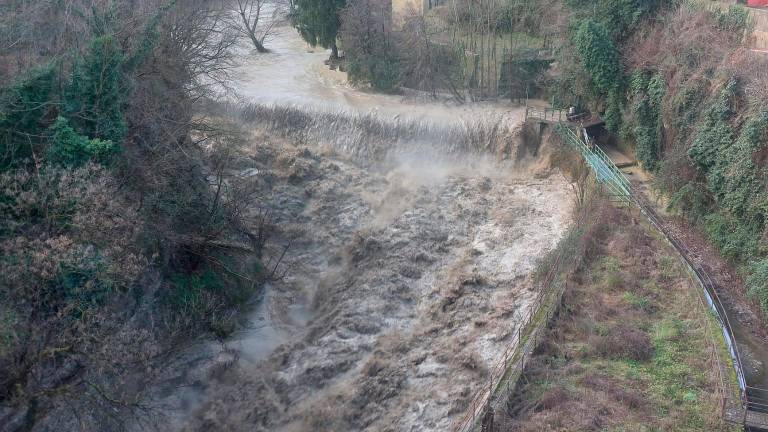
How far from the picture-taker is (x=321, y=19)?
4216 centimetres

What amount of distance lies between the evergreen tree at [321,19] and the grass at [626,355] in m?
24.5

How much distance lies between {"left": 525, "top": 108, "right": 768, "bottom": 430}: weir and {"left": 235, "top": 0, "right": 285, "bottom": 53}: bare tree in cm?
2230

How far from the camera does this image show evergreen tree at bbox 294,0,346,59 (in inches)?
1642

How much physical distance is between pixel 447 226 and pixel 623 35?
1248 centimetres

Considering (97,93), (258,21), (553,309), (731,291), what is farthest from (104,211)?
(258,21)

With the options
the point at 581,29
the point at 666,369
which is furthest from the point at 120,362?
the point at 581,29

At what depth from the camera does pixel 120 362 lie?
15.0 m

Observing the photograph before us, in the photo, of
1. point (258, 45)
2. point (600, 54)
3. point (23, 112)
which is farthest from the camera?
point (258, 45)

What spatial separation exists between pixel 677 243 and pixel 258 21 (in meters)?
41.2

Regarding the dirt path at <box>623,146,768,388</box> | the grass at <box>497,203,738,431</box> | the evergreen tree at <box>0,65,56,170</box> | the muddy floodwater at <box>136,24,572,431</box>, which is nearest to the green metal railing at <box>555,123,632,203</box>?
the dirt path at <box>623,146,768,388</box>

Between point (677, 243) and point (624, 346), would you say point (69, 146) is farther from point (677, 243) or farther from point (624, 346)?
point (677, 243)

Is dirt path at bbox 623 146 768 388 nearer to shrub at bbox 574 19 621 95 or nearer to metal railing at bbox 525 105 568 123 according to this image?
shrub at bbox 574 19 621 95

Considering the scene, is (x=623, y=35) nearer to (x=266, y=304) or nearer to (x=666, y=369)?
(x=666, y=369)

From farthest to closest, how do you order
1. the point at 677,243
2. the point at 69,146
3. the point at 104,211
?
the point at 677,243
the point at 69,146
the point at 104,211
